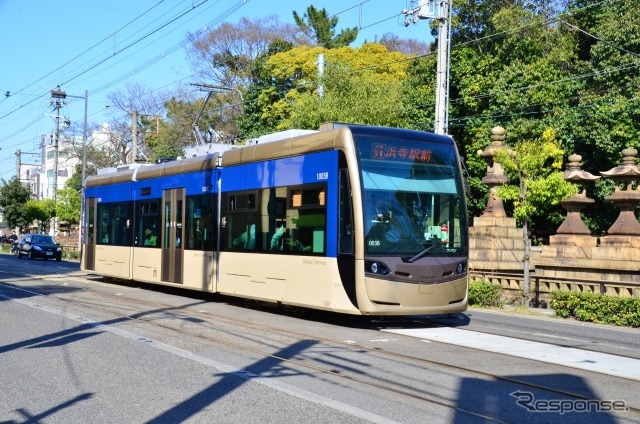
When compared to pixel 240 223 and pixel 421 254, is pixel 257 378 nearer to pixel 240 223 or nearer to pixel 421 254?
pixel 421 254

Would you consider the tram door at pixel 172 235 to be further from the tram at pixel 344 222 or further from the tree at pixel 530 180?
the tree at pixel 530 180

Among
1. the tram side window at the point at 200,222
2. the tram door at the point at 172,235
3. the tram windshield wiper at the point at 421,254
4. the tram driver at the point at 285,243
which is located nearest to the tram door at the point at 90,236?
the tram door at the point at 172,235

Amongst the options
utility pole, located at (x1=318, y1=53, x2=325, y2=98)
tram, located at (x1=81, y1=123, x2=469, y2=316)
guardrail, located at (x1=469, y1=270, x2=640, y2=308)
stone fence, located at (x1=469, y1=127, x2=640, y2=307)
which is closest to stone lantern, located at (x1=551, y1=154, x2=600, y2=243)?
stone fence, located at (x1=469, y1=127, x2=640, y2=307)

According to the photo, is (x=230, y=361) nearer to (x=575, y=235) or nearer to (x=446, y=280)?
(x=446, y=280)

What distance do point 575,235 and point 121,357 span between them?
21.2 meters

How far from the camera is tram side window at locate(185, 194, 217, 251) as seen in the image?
18297mm

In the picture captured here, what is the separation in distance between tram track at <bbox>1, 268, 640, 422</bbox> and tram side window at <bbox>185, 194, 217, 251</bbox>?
1607 millimetres

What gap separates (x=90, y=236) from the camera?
26.1 metres

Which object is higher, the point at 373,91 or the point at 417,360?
the point at 373,91

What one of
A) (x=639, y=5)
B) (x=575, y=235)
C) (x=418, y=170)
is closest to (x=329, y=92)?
(x=575, y=235)

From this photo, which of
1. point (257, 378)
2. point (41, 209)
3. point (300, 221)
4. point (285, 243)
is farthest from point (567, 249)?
point (41, 209)

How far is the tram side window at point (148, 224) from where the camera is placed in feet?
69.9

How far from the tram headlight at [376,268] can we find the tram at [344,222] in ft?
0.06

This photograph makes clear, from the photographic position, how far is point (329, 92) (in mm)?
33812
